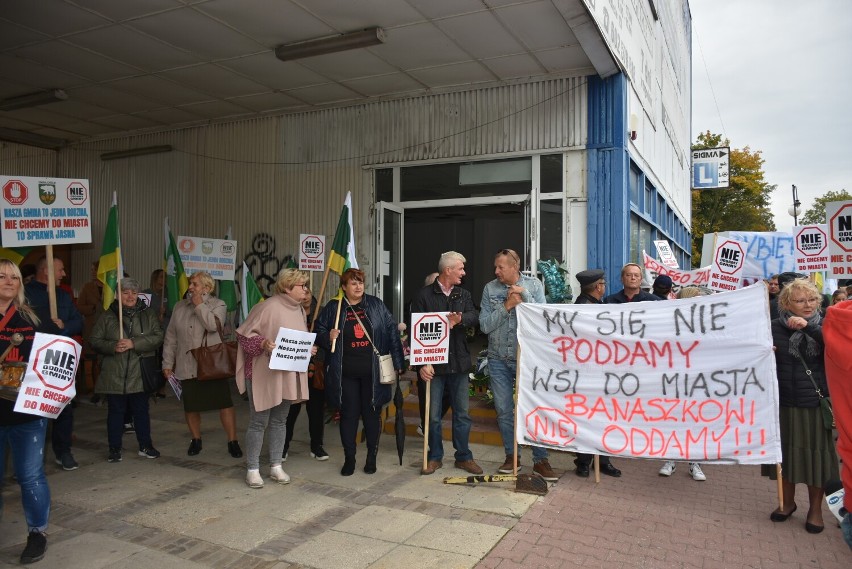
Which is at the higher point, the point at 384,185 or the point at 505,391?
the point at 384,185

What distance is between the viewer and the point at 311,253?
9766mm

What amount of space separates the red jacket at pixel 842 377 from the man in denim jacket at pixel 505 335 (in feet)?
10.4

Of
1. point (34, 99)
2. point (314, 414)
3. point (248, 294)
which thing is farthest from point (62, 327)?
point (34, 99)

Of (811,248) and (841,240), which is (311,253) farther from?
(811,248)

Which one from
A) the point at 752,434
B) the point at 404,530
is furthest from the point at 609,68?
the point at 404,530

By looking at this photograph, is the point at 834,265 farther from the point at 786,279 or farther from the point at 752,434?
the point at 752,434

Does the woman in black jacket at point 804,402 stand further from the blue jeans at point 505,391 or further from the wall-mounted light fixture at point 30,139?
the wall-mounted light fixture at point 30,139

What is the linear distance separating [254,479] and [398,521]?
1589 millimetres

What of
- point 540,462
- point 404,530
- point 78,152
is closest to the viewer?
point 404,530

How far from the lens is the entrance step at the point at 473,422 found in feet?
23.9

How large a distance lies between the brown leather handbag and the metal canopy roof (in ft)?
12.9

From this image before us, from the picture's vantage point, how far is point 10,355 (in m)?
4.05

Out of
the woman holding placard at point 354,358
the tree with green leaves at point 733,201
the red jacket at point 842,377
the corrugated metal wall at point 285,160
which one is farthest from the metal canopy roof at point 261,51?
the tree with green leaves at point 733,201

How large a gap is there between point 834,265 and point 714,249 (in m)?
2.68
